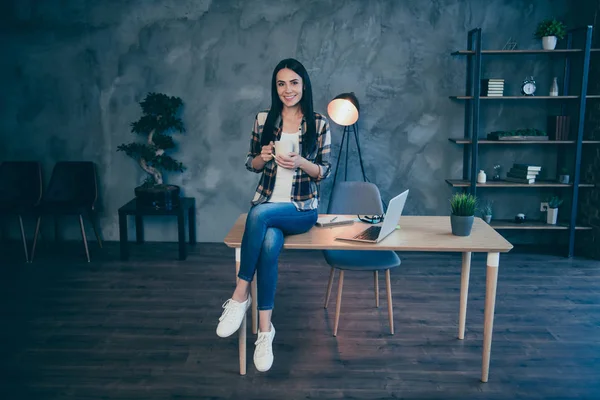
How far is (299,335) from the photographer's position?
3.37 metres

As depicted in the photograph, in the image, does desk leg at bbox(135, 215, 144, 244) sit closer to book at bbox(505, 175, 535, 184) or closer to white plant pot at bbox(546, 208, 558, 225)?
book at bbox(505, 175, 535, 184)

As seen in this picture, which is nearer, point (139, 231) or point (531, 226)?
point (531, 226)

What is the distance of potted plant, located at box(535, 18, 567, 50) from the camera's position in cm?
491

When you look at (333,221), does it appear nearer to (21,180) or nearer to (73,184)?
(73,184)

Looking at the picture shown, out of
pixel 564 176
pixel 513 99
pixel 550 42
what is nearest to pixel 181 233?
pixel 513 99

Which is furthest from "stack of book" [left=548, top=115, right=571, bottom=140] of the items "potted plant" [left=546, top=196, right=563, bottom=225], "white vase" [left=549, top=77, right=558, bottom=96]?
"potted plant" [left=546, top=196, right=563, bottom=225]

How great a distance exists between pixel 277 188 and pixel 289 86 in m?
0.56

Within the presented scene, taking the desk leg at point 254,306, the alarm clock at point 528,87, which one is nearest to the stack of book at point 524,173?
the alarm clock at point 528,87

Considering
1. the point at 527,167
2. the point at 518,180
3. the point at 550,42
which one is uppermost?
the point at 550,42

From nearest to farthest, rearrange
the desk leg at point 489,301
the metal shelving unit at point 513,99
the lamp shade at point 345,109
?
the desk leg at point 489,301 → the lamp shade at point 345,109 → the metal shelving unit at point 513,99

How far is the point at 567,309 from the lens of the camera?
3799 millimetres

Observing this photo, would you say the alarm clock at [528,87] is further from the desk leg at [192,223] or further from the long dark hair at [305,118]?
the desk leg at [192,223]

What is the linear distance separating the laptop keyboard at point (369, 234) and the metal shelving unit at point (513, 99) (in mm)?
2383

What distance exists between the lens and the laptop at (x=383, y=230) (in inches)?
103
